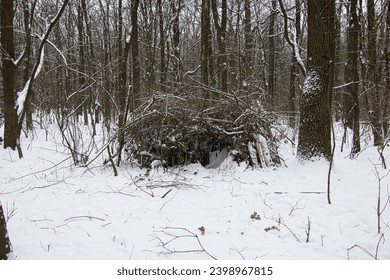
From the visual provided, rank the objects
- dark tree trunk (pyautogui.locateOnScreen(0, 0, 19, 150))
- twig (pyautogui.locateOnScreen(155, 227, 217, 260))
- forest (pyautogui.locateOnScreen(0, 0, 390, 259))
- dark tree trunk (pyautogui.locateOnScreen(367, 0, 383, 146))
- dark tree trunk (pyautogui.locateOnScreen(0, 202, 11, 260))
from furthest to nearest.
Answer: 1. dark tree trunk (pyautogui.locateOnScreen(367, 0, 383, 146))
2. dark tree trunk (pyautogui.locateOnScreen(0, 0, 19, 150))
3. forest (pyautogui.locateOnScreen(0, 0, 390, 259))
4. twig (pyautogui.locateOnScreen(155, 227, 217, 260))
5. dark tree trunk (pyautogui.locateOnScreen(0, 202, 11, 260))

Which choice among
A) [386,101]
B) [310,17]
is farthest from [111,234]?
[386,101]

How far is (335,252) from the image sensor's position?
293cm

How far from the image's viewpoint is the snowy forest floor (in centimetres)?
304

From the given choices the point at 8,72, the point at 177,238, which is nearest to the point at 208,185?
the point at 177,238

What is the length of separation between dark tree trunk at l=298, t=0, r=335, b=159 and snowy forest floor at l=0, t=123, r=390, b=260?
354 mm

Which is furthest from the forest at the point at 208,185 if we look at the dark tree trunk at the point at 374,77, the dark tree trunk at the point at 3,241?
the dark tree trunk at the point at 374,77

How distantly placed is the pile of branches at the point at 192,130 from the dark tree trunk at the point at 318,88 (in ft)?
2.77

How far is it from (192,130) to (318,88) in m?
2.53

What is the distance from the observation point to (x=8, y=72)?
919cm

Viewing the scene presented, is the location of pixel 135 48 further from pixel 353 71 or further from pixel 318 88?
pixel 318 88

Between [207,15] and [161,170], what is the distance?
5.90 metres

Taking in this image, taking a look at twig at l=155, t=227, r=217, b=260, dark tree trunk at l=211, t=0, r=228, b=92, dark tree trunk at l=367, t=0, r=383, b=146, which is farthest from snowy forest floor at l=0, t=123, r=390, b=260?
dark tree trunk at l=211, t=0, r=228, b=92

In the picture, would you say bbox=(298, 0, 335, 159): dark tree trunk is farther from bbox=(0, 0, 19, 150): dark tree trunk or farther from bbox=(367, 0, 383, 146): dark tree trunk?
bbox=(0, 0, 19, 150): dark tree trunk

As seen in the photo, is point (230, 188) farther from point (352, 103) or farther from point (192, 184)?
point (352, 103)
